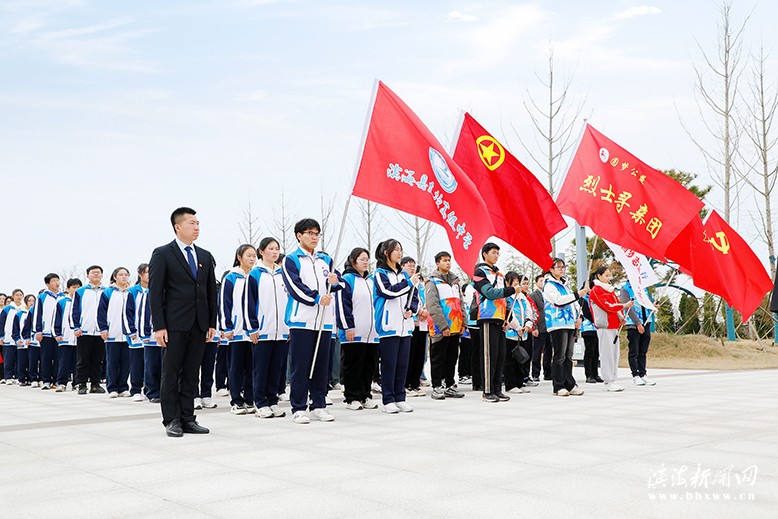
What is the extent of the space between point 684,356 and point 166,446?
1632 cm

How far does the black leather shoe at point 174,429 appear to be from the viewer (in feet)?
21.1

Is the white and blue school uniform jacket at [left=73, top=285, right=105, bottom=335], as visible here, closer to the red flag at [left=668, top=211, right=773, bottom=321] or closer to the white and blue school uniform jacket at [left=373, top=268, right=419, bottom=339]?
the white and blue school uniform jacket at [left=373, top=268, right=419, bottom=339]

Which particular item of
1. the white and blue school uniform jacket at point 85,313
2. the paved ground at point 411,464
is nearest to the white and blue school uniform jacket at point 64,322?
the white and blue school uniform jacket at point 85,313

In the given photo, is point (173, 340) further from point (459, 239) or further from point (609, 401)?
point (609, 401)

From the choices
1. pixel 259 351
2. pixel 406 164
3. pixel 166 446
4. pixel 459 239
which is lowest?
pixel 166 446

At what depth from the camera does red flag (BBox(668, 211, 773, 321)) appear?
11.5m

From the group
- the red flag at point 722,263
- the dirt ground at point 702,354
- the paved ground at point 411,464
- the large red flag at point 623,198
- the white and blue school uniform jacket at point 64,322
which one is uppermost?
the large red flag at point 623,198

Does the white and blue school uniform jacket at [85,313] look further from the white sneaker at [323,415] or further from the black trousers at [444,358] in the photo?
the white sneaker at [323,415]

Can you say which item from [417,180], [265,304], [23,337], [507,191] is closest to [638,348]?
[507,191]

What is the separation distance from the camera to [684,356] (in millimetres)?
19469

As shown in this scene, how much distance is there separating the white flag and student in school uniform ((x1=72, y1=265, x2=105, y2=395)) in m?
7.69

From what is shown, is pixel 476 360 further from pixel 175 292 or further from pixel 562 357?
pixel 175 292

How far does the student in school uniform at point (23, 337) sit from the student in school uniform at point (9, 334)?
6.4 inches

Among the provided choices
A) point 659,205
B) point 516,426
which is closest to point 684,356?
point 659,205
